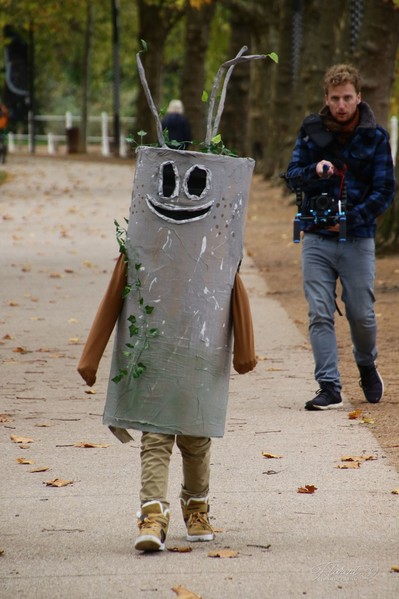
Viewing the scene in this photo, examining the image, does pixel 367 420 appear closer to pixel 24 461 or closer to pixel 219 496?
pixel 219 496

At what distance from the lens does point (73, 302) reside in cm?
1341

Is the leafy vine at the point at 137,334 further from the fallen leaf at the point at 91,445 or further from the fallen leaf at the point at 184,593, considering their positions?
the fallen leaf at the point at 91,445

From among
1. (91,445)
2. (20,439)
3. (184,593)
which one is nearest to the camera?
(184,593)

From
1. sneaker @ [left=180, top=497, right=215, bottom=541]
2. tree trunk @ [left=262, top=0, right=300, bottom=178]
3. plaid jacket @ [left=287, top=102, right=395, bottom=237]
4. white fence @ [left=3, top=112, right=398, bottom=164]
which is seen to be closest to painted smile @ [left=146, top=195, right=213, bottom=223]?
sneaker @ [left=180, top=497, right=215, bottom=541]

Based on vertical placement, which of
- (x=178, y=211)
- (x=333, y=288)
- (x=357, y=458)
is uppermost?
(x=178, y=211)

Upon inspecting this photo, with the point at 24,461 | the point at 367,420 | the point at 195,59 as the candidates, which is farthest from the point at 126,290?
the point at 195,59

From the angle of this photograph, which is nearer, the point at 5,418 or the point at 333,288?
the point at 5,418

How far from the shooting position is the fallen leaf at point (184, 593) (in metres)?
4.45

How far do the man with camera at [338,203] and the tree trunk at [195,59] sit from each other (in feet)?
98.2

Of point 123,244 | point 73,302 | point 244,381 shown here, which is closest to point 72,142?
point 73,302

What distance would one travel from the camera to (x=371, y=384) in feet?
27.1

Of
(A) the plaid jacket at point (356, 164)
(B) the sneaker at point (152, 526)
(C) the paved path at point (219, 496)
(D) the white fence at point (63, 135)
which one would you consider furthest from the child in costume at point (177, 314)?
(D) the white fence at point (63, 135)

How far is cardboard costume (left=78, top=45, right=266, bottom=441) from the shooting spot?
534cm

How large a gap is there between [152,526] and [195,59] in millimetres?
34817
